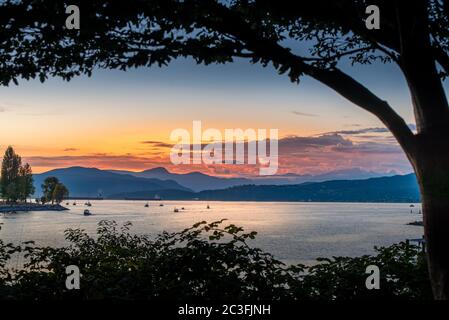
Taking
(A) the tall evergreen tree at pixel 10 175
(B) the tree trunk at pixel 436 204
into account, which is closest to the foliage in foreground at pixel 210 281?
(B) the tree trunk at pixel 436 204

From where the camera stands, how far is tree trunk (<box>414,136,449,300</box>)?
21.2 feet

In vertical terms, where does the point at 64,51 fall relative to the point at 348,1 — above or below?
below

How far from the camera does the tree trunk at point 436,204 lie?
646 centimetres

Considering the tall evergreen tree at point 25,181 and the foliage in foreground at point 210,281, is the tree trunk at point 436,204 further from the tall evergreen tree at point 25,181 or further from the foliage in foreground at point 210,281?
the tall evergreen tree at point 25,181

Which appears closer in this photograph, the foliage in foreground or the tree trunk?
the tree trunk

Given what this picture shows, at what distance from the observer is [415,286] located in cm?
883

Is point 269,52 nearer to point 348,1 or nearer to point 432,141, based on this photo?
point 348,1

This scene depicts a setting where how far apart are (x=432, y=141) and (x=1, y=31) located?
675 centimetres

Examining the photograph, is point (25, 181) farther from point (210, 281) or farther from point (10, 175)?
point (210, 281)

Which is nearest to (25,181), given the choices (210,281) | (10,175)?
(10,175)

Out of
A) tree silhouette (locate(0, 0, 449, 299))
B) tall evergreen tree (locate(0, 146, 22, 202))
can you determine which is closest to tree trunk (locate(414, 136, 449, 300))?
tree silhouette (locate(0, 0, 449, 299))

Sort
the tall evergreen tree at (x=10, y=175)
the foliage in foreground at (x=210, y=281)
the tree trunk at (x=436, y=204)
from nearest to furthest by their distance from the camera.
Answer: the tree trunk at (x=436, y=204), the foliage in foreground at (x=210, y=281), the tall evergreen tree at (x=10, y=175)

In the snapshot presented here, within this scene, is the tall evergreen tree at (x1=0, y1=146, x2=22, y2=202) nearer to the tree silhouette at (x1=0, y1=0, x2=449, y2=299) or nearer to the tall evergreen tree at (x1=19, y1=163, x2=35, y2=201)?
the tall evergreen tree at (x1=19, y1=163, x2=35, y2=201)
